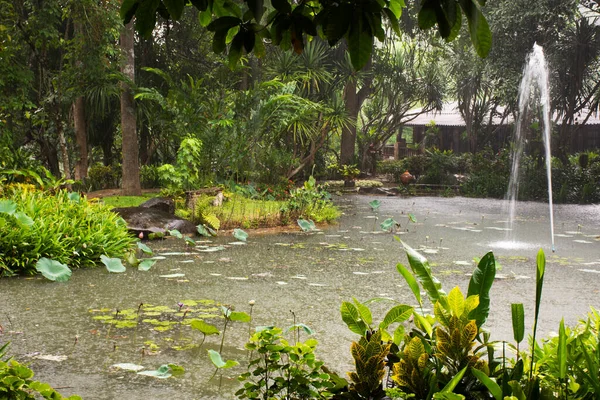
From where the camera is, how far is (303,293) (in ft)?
17.1

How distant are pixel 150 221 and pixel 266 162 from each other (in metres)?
Result: 7.30

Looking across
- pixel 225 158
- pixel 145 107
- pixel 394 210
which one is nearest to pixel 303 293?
pixel 225 158

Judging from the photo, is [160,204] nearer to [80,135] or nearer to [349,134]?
[80,135]

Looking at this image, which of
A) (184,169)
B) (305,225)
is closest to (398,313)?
(305,225)

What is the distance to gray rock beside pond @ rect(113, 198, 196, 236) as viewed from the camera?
8.18 metres

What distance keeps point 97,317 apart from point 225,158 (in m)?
8.32

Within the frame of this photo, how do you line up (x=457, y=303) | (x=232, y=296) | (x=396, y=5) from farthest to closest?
(x=232, y=296)
(x=457, y=303)
(x=396, y=5)

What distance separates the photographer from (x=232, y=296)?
5.05 meters

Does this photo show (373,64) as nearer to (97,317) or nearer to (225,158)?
(225,158)

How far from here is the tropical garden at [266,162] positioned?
216 centimetres

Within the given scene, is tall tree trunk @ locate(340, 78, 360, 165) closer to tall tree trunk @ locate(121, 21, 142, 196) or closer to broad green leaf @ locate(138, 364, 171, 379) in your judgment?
tall tree trunk @ locate(121, 21, 142, 196)

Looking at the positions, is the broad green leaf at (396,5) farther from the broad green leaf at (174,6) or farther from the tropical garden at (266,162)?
the broad green leaf at (174,6)

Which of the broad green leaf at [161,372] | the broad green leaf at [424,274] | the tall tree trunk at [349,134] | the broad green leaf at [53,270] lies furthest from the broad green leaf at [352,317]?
the tall tree trunk at [349,134]

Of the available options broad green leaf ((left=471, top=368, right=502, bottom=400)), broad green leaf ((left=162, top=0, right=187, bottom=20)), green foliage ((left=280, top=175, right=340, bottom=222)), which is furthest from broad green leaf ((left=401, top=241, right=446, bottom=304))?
green foliage ((left=280, top=175, right=340, bottom=222))
